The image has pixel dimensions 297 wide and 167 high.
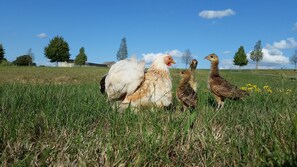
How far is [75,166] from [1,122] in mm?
1099

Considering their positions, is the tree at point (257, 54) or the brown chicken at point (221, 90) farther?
the tree at point (257, 54)

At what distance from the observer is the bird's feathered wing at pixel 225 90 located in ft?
21.5

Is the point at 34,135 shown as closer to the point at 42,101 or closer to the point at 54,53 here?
the point at 42,101

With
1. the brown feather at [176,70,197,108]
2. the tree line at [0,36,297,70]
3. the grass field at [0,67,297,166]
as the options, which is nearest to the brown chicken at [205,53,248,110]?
the brown feather at [176,70,197,108]

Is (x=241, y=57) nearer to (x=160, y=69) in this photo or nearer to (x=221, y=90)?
(x=221, y=90)

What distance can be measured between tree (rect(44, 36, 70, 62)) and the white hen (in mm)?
91203

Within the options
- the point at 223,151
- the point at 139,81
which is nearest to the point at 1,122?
the point at 223,151

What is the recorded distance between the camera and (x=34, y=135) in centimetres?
328

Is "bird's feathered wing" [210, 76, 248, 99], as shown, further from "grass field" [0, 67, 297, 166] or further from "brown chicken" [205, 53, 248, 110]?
"grass field" [0, 67, 297, 166]

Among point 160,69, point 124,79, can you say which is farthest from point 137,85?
point 160,69

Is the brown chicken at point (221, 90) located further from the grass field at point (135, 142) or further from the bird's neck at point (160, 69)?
the grass field at point (135, 142)

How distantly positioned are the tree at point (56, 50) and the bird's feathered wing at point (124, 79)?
299 ft

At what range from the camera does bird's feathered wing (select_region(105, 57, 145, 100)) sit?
612 cm

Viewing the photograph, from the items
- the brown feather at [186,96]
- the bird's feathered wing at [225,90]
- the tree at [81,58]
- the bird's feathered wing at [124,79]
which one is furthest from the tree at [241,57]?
the bird's feathered wing at [124,79]
